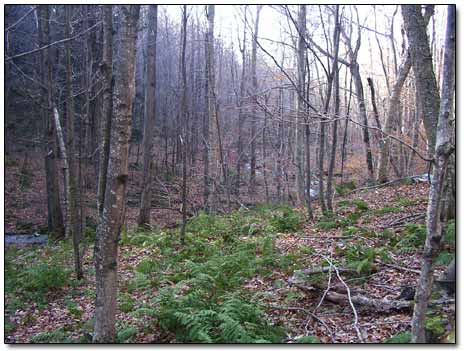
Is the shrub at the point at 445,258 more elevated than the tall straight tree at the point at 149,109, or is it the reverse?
the tall straight tree at the point at 149,109

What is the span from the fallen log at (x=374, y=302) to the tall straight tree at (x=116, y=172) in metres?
2.30

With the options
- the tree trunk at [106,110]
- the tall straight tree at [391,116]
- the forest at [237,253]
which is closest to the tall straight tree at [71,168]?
the forest at [237,253]

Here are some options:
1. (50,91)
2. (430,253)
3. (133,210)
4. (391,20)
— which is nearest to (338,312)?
(430,253)

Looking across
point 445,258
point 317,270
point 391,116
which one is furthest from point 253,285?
point 391,116

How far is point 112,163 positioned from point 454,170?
314cm

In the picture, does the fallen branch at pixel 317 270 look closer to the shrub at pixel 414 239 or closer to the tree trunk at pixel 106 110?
the shrub at pixel 414 239

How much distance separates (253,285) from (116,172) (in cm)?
264

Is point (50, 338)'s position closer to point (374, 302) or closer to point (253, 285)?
point (253, 285)

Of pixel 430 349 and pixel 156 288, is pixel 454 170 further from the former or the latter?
pixel 156 288

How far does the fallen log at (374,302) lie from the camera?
4.07m

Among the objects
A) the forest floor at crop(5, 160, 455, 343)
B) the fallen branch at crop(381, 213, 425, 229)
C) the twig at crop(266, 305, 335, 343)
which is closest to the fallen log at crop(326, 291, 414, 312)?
the forest floor at crop(5, 160, 455, 343)

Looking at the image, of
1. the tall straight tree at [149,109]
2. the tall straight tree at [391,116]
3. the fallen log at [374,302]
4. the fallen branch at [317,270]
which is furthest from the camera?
the tall straight tree at [391,116]

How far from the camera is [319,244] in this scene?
687 centimetres

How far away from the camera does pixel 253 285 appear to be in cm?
552
